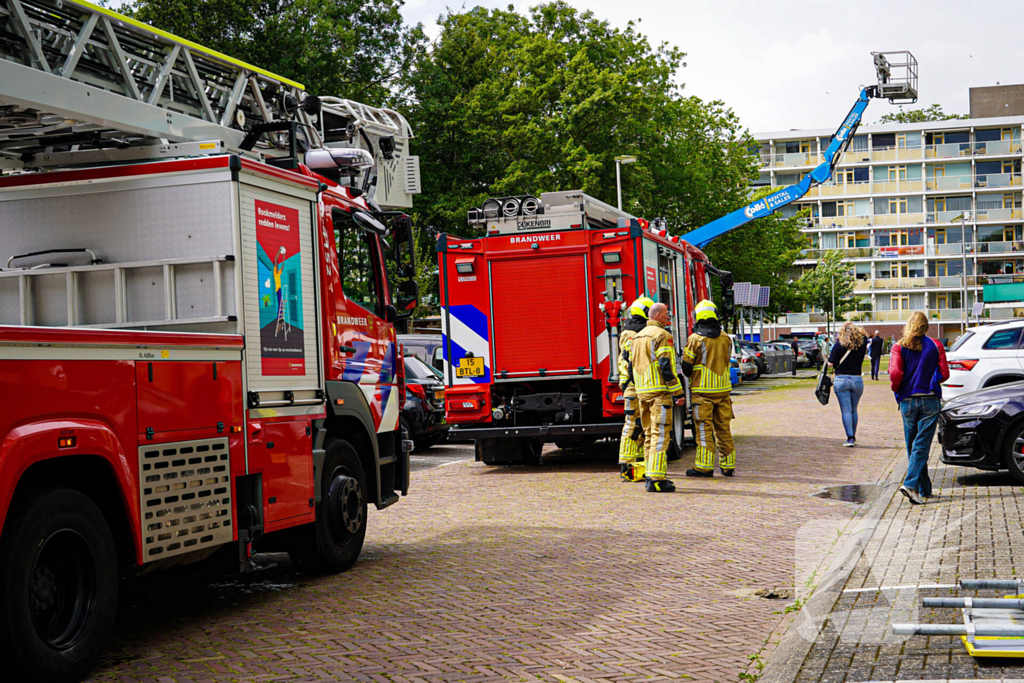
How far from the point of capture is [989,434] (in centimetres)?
1123

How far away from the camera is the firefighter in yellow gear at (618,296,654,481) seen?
12.4 metres

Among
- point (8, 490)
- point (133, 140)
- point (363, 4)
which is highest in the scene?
point (363, 4)

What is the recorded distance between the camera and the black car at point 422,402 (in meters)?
17.5

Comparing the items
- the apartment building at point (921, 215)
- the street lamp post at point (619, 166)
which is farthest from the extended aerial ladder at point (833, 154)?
the apartment building at point (921, 215)

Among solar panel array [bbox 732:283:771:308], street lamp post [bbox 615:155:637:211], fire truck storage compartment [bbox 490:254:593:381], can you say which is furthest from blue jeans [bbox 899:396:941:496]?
solar panel array [bbox 732:283:771:308]

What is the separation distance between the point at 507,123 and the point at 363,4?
21.6 feet

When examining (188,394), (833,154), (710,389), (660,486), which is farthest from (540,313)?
(833,154)

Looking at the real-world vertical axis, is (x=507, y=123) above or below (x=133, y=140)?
above

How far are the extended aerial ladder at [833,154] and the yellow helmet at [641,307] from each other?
13.0 meters

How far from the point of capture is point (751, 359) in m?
41.6

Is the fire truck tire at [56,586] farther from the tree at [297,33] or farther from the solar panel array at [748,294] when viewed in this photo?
the solar panel array at [748,294]

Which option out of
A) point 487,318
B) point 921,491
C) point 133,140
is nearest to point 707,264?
point 487,318

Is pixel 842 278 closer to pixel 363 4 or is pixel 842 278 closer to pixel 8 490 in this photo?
pixel 363 4

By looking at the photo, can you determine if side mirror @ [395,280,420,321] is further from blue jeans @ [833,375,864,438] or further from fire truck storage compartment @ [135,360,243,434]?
blue jeans @ [833,375,864,438]
